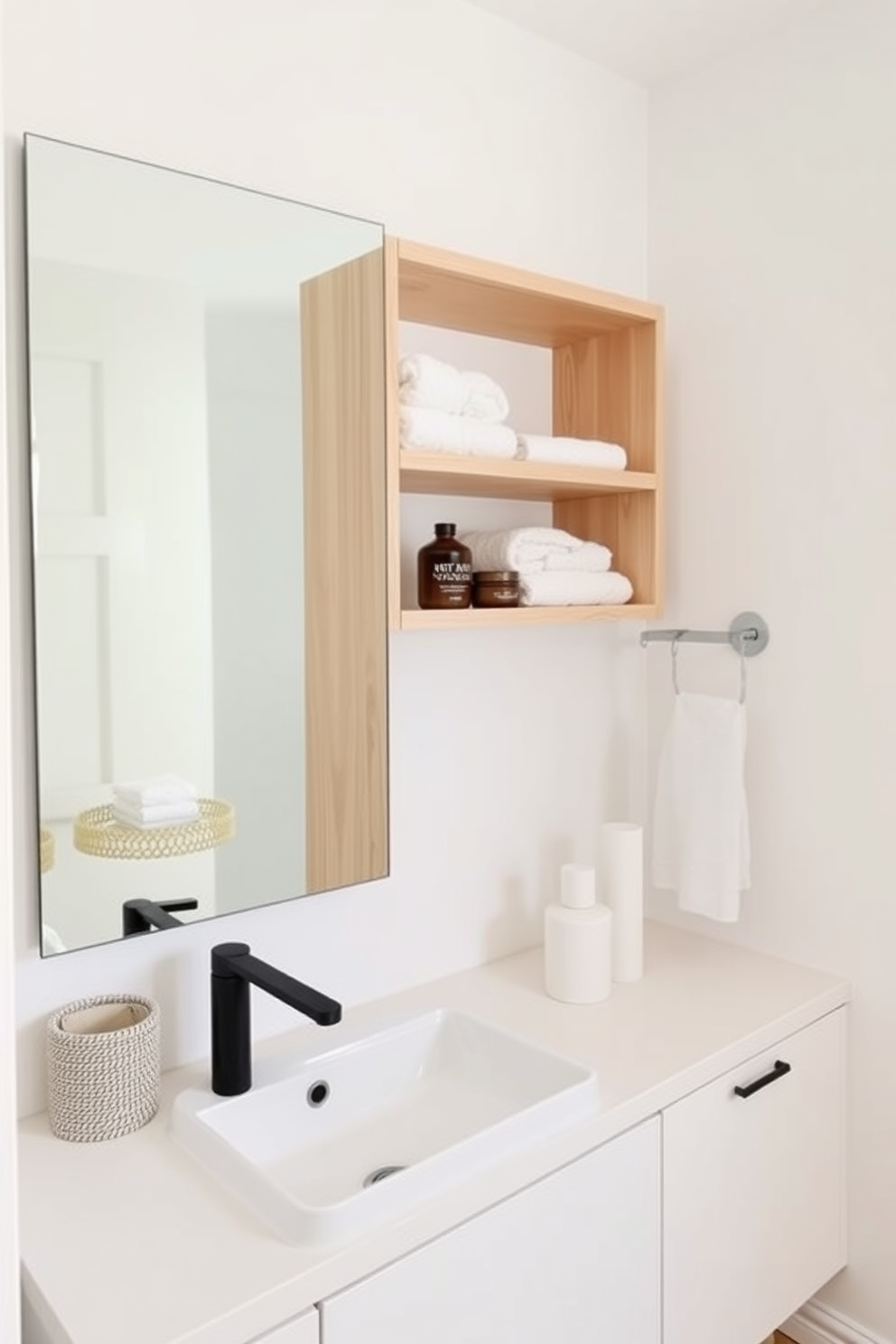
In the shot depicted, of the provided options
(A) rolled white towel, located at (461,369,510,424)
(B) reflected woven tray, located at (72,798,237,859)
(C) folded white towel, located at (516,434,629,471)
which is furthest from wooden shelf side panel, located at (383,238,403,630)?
(B) reflected woven tray, located at (72,798,237,859)

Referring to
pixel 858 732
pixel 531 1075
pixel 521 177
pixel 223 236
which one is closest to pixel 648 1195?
pixel 531 1075

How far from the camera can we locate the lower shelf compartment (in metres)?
1.59

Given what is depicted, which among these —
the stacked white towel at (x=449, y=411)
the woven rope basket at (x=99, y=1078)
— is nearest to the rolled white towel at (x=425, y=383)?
the stacked white towel at (x=449, y=411)

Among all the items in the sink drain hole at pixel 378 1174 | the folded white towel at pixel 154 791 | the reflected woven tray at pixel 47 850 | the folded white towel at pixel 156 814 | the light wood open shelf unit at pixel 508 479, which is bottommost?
the sink drain hole at pixel 378 1174

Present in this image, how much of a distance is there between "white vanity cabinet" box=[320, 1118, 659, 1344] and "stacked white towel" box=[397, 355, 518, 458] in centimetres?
101

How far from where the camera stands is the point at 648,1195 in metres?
1.48

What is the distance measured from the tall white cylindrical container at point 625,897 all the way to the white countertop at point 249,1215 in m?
0.04

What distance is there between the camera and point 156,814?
1473mm

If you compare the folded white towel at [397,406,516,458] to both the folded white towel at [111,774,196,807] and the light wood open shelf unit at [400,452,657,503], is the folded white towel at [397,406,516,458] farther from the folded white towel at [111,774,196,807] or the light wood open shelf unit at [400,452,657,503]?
the folded white towel at [111,774,196,807]

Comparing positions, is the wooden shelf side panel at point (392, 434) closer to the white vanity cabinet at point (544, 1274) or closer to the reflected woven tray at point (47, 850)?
the reflected woven tray at point (47, 850)

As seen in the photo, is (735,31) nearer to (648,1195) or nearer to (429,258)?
(429,258)

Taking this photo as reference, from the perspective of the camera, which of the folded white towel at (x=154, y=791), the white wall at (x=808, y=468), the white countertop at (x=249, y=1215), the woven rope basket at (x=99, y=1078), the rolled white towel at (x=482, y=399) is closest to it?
the white countertop at (x=249, y=1215)

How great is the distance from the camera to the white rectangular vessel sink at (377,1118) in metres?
1.20

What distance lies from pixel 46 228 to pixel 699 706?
1.32 meters
